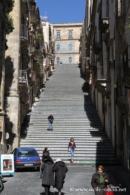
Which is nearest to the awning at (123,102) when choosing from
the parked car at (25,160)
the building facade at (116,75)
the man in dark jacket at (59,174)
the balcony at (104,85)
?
the building facade at (116,75)

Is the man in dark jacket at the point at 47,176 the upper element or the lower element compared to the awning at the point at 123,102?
lower

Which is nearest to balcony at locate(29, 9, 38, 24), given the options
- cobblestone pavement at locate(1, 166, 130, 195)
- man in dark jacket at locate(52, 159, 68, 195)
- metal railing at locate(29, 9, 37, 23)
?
metal railing at locate(29, 9, 37, 23)

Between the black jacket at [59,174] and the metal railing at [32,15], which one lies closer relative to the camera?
the black jacket at [59,174]

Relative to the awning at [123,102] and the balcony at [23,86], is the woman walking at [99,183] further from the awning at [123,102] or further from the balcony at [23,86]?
the balcony at [23,86]

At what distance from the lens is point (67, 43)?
99.3m

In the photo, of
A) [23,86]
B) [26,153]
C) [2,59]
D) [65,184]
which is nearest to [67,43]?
[23,86]

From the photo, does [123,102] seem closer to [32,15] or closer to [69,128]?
[69,128]

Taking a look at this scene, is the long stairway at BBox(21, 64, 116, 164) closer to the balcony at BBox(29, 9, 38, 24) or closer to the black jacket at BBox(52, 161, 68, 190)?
the balcony at BBox(29, 9, 38, 24)

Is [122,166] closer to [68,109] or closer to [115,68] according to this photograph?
[115,68]

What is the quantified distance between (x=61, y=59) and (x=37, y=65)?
56.6 m

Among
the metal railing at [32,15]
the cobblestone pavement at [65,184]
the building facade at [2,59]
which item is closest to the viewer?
the cobblestone pavement at [65,184]

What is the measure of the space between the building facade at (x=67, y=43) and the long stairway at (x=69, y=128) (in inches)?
2001

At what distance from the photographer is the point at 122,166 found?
76.5 feet

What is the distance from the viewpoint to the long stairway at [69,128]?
26.4m
